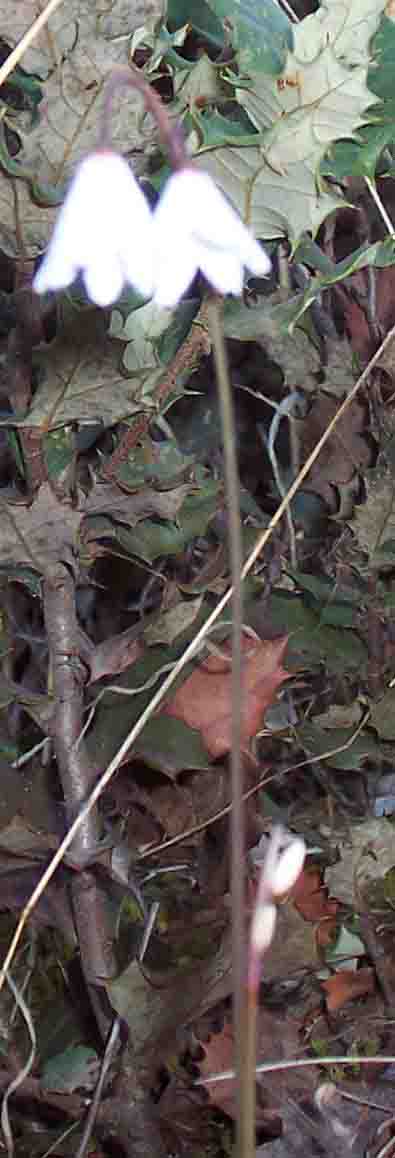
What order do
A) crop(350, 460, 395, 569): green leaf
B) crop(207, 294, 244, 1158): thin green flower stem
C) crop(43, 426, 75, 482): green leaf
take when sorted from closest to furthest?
crop(207, 294, 244, 1158): thin green flower stem → crop(43, 426, 75, 482): green leaf → crop(350, 460, 395, 569): green leaf

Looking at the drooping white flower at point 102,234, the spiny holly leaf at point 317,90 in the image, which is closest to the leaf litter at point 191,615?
the spiny holly leaf at point 317,90

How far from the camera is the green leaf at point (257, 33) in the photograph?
19.7 inches

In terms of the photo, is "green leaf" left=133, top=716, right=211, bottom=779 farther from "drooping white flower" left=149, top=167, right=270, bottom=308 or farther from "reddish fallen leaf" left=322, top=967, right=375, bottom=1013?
"drooping white flower" left=149, top=167, right=270, bottom=308

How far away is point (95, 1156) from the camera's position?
2.03 ft

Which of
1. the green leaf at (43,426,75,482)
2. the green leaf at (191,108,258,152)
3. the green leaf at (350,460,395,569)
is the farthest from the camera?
the green leaf at (350,460,395,569)

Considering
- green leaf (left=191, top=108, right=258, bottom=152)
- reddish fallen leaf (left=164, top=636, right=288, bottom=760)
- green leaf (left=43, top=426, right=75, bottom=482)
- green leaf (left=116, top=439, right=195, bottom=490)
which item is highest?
green leaf (left=191, top=108, right=258, bottom=152)

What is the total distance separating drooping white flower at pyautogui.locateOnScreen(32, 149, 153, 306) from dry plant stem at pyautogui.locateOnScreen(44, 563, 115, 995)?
233mm

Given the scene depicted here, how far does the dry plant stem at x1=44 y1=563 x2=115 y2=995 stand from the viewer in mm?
575

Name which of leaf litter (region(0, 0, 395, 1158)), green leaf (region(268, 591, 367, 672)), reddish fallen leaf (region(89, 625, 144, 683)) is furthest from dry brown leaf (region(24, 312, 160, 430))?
green leaf (region(268, 591, 367, 672))

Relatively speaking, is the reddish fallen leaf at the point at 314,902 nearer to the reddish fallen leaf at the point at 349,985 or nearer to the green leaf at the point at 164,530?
the reddish fallen leaf at the point at 349,985

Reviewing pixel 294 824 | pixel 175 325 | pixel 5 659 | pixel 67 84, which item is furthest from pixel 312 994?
pixel 67 84

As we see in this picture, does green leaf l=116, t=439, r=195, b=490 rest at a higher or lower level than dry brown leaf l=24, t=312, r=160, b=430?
lower

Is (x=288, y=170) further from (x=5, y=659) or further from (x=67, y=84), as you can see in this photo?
(x=5, y=659)

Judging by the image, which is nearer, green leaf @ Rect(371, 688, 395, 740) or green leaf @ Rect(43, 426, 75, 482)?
green leaf @ Rect(43, 426, 75, 482)
